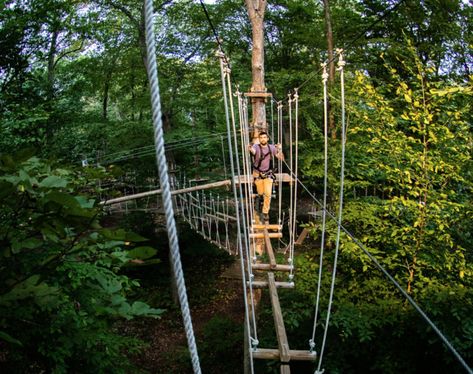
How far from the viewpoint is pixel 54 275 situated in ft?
3.61

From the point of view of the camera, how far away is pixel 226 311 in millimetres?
6949

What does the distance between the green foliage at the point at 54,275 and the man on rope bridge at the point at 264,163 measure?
9.71 ft

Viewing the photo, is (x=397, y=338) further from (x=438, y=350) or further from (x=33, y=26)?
(x=33, y=26)

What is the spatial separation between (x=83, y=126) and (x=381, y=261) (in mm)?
5803

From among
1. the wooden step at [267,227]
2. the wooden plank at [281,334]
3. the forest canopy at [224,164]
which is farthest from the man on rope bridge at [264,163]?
the wooden plank at [281,334]

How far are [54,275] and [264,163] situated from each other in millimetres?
3198

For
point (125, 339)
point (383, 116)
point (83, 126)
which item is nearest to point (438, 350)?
point (383, 116)

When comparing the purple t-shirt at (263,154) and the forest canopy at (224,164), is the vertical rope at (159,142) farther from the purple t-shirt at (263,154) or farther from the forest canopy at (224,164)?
the purple t-shirt at (263,154)

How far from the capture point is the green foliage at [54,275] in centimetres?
70

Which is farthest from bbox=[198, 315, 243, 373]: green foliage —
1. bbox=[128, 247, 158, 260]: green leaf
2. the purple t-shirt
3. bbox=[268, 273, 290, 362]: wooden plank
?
bbox=[128, 247, 158, 260]: green leaf

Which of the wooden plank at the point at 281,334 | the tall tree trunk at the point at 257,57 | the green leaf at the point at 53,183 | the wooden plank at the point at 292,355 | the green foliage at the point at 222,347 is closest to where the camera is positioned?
the green leaf at the point at 53,183

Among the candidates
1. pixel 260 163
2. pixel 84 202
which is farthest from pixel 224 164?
pixel 84 202

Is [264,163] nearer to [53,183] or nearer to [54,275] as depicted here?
[54,275]

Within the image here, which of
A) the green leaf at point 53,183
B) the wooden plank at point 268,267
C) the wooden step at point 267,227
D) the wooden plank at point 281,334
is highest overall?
the green leaf at point 53,183
